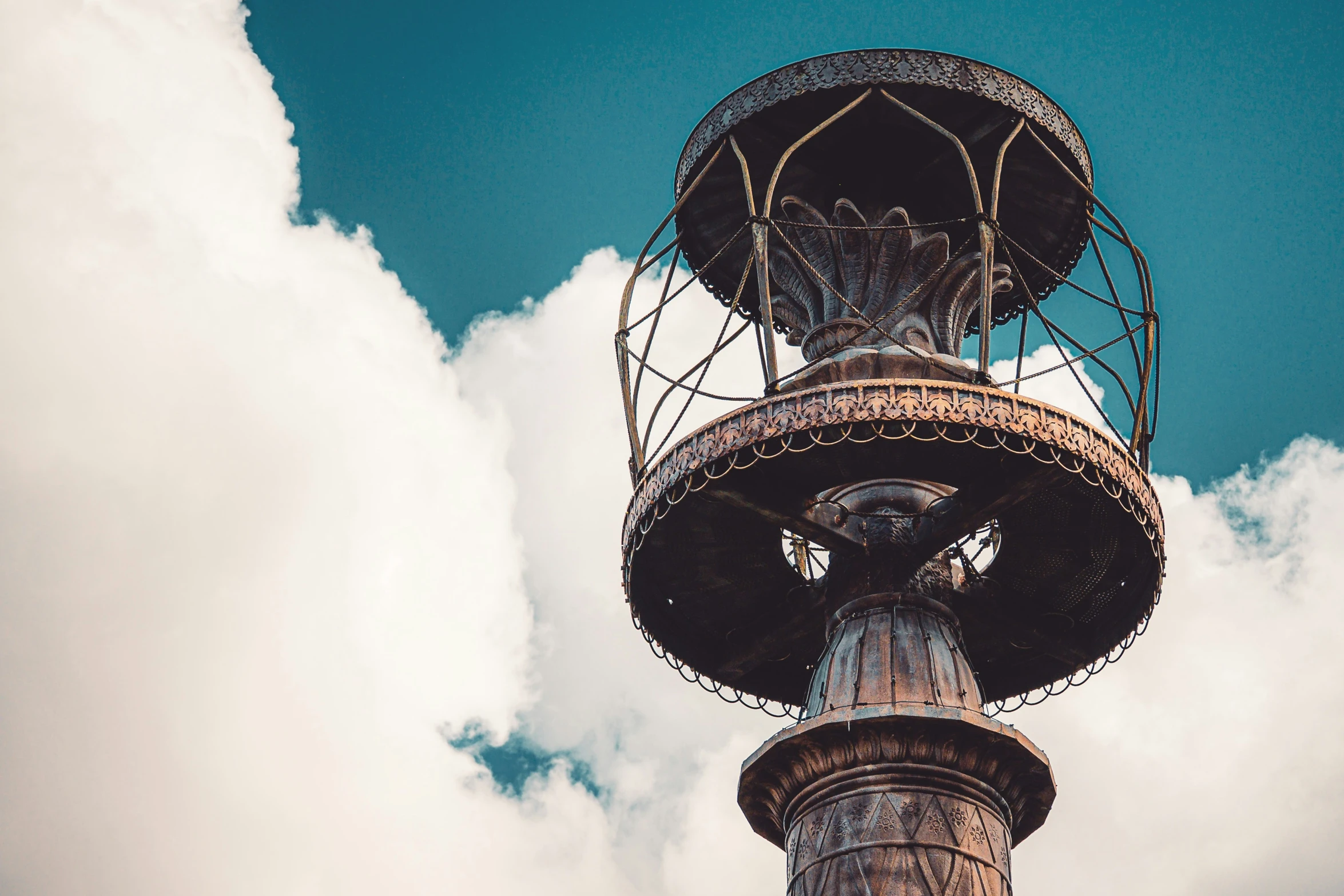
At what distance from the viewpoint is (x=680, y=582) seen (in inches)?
704

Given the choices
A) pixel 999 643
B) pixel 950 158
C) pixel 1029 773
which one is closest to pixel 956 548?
pixel 999 643

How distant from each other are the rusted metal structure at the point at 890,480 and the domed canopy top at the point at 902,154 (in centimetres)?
3

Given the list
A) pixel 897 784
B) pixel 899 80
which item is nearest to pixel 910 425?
pixel 897 784

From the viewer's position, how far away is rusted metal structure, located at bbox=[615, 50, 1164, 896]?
15008 millimetres

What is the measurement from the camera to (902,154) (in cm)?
1880

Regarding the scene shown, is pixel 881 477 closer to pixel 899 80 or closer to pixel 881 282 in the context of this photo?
pixel 881 282

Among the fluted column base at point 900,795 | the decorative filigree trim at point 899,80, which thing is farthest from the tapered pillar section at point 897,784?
the decorative filigree trim at point 899,80

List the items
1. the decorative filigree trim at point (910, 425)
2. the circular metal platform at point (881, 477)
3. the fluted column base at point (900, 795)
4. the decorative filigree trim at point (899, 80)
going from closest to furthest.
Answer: the fluted column base at point (900, 795) < the decorative filigree trim at point (910, 425) < the circular metal platform at point (881, 477) < the decorative filigree trim at point (899, 80)

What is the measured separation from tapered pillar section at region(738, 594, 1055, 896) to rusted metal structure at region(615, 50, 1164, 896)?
25 millimetres

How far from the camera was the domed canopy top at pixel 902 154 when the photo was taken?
1775 cm

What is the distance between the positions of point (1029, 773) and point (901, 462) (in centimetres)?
311

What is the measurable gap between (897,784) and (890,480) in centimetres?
336

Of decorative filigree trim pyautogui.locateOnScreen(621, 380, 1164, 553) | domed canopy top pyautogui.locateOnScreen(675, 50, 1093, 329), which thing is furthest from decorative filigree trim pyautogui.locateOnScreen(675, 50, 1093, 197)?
decorative filigree trim pyautogui.locateOnScreen(621, 380, 1164, 553)

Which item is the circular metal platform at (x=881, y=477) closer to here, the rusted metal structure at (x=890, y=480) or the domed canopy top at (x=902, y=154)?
the rusted metal structure at (x=890, y=480)
